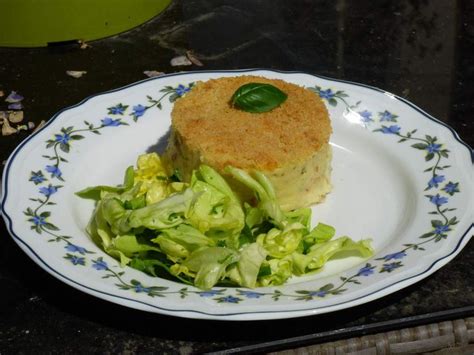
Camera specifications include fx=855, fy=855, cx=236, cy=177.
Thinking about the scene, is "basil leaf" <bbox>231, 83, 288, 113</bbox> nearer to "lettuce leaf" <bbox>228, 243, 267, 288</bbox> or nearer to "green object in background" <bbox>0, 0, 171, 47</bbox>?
"lettuce leaf" <bbox>228, 243, 267, 288</bbox>

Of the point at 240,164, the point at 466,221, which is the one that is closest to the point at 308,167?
the point at 240,164

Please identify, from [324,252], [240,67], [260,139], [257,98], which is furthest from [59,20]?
[324,252]

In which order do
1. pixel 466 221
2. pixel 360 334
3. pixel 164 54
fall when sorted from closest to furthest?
pixel 360 334 → pixel 466 221 → pixel 164 54

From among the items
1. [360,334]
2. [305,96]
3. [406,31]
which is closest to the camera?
[360,334]

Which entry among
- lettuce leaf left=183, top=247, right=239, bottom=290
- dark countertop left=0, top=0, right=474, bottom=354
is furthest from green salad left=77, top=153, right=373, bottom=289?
dark countertop left=0, top=0, right=474, bottom=354

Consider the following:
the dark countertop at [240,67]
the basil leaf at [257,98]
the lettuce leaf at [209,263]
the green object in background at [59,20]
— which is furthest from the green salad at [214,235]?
the green object in background at [59,20]

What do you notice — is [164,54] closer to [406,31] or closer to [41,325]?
[406,31]
